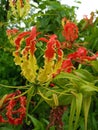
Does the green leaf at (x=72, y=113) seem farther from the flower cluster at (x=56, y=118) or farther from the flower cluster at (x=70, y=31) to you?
the flower cluster at (x=70, y=31)

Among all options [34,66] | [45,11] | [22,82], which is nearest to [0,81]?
[22,82]

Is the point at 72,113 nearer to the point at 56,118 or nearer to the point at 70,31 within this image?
the point at 56,118

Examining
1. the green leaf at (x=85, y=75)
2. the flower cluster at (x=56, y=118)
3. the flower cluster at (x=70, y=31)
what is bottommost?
the flower cluster at (x=56, y=118)

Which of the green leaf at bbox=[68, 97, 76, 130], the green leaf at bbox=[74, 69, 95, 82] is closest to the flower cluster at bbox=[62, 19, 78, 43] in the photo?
the green leaf at bbox=[74, 69, 95, 82]

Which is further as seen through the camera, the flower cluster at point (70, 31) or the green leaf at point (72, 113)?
the flower cluster at point (70, 31)

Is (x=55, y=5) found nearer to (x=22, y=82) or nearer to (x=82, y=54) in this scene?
(x=22, y=82)

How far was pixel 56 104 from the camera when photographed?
47.5 inches

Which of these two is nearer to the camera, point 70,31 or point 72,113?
point 72,113

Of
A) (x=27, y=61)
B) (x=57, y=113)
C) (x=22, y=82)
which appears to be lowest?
(x=22, y=82)

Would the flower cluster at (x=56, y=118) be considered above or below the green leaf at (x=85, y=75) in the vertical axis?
below

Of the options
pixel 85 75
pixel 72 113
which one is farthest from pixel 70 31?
pixel 72 113

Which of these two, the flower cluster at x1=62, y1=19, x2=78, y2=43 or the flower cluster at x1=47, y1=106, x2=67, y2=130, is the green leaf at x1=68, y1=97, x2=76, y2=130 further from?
the flower cluster at x1=62, y1=19, x2=78, y2=43

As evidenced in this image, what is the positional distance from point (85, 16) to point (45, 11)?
29 cm

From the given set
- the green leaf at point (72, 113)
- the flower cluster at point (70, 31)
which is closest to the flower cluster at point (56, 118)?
the green leaf at point (72, 113)
